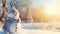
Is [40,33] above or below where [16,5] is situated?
below

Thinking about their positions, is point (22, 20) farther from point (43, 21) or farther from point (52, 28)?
point (52, 28)

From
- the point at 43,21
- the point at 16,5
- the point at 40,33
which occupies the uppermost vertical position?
the point at 16,5

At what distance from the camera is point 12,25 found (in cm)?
138

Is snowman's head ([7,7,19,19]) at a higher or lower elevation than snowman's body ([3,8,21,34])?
higher

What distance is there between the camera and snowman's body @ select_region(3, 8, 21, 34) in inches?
53.9

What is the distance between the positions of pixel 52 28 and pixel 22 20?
0.33 meters

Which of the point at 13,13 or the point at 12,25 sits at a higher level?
the point at 13,13

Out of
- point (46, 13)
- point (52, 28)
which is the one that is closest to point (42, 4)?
point (46, 13)

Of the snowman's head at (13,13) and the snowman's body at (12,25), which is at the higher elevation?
the snowman's head at (13,13)

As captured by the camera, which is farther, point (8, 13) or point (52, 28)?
point (8, 13)

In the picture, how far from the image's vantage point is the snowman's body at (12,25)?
4.50 feet

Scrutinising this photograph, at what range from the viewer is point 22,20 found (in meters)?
1.38

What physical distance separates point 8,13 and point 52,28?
1.67 ft

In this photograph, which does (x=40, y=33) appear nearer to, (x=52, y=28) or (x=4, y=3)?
(x=52, y=28)
